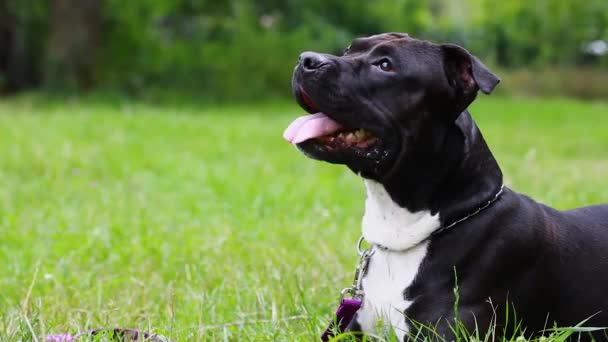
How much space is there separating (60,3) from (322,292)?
40.5 feet

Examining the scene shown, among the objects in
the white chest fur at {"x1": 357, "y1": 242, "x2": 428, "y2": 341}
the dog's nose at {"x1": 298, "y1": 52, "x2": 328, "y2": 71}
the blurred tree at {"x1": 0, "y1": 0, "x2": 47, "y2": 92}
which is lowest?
the blurred tree at {"x1": 0, "y1": 0, "x2": 47, "y2": 92}

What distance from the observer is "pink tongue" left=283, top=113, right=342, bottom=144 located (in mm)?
2543

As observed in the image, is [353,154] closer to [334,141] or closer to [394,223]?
[334,141]

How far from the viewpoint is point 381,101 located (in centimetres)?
253

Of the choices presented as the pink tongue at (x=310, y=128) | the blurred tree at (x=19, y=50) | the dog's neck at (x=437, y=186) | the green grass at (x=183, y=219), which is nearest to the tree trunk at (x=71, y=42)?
the blurred tree at (x=19, y=50)

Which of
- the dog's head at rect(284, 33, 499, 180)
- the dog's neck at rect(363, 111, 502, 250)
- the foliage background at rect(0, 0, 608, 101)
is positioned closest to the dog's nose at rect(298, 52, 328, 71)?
the dog's head at rect(284, 33, 499, 180)

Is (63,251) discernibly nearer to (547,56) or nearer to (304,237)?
(304,237)

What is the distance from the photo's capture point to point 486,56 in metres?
28.1

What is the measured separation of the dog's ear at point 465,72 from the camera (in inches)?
97.3

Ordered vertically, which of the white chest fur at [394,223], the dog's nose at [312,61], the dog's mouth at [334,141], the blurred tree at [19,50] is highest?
the dog's nose at [312,61]

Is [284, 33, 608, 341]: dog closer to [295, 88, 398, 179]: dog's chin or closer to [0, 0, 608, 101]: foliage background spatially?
[295, 88, 398, 179]: dog's chin

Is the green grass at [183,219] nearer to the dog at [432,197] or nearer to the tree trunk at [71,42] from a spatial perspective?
the dog at [432,197]

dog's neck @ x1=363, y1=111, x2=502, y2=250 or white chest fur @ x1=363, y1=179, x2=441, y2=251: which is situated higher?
dog's neck @ x1=363, y1=111, x2=502, y2=250

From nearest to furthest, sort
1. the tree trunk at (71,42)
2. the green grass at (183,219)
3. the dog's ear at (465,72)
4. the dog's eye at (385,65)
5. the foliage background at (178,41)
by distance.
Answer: the dog's ear at (465,72), the dog's eye at (385,65), the green grass at (183,219), the tree trunk at (71,42), the foliage background at (178,41)
